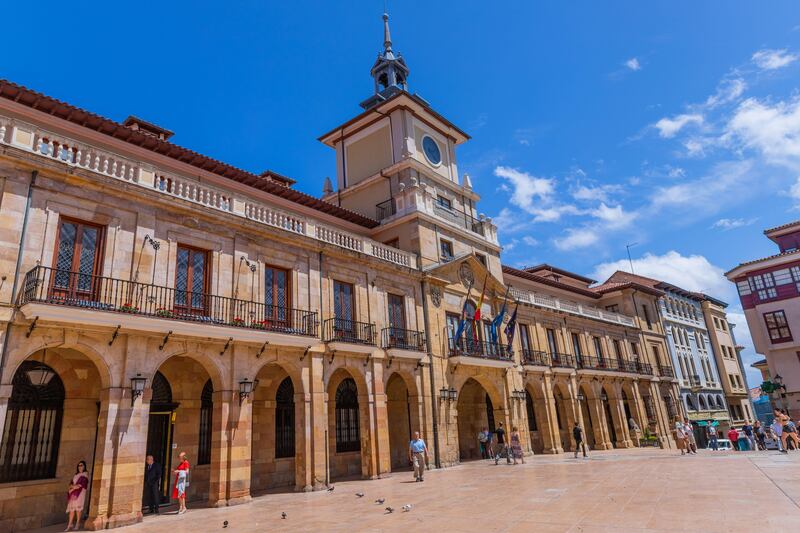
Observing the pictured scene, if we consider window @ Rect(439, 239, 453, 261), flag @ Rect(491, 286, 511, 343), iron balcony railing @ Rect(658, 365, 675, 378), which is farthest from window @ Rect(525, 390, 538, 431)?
iron balcony railing @ Rect(658, 365, 675, 378)

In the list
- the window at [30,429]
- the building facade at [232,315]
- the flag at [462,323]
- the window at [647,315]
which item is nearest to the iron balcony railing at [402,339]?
the building facade at [232,315]

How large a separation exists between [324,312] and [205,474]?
5918 millimetres

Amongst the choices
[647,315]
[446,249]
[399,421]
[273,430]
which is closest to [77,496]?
[273,430]

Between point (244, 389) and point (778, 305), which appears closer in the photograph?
point (244, 389)

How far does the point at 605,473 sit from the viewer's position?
1475 centimetres

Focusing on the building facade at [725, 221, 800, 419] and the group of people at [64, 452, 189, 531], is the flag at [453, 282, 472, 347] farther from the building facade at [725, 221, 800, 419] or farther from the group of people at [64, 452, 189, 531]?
the building facade at [725, 221, 800, 419]

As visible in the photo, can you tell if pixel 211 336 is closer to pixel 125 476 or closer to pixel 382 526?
pixel 125 476

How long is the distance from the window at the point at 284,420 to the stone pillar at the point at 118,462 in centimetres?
607

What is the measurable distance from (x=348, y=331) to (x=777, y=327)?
33304mm

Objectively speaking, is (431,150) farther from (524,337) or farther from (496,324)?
(524,337)

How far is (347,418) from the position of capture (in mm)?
19312

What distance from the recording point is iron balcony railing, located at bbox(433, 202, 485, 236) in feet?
77.1

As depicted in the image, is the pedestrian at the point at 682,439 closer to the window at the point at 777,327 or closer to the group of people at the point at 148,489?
the window at the point at 777,327

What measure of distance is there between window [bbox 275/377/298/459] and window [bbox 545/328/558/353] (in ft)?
56.1
